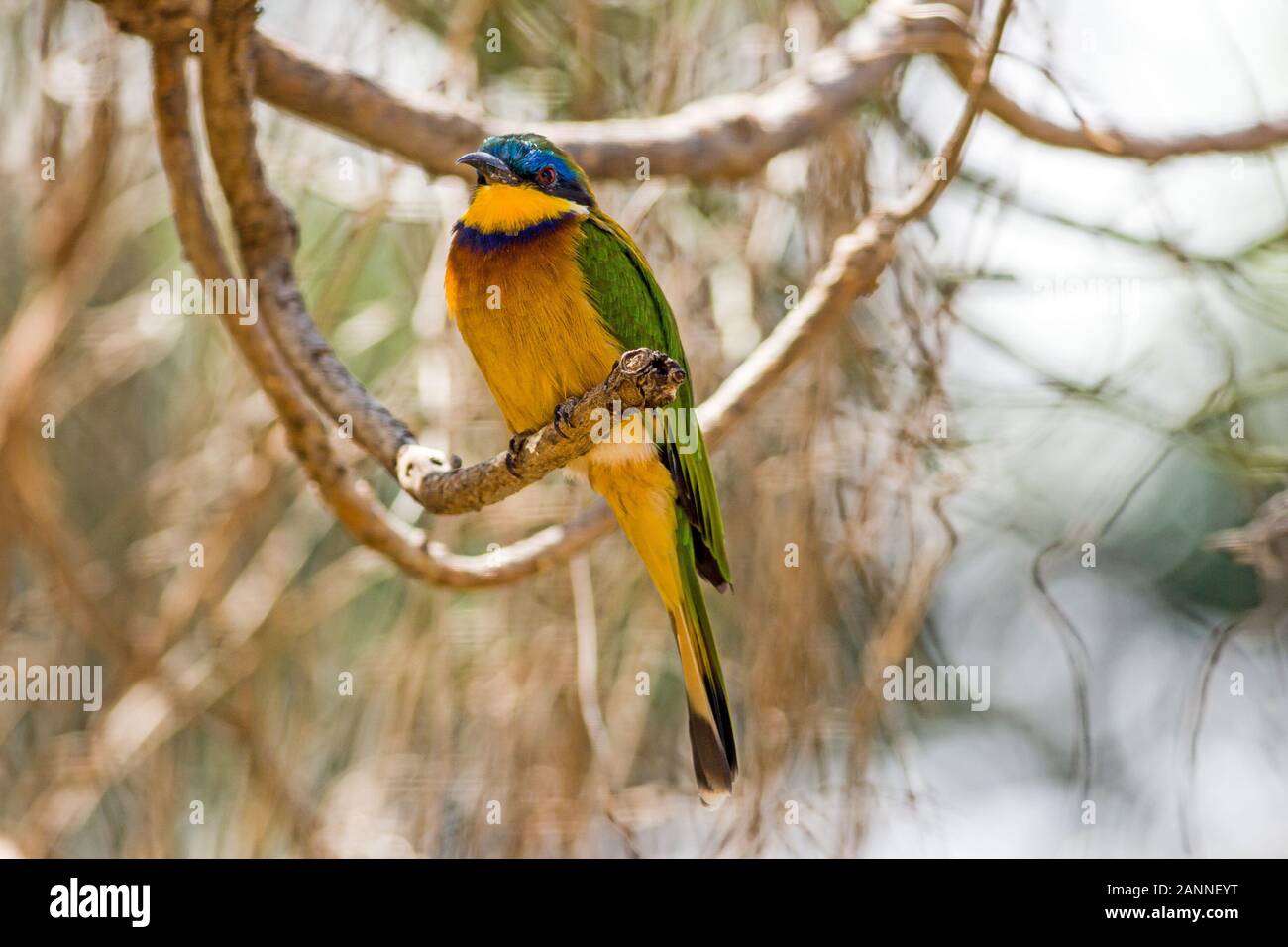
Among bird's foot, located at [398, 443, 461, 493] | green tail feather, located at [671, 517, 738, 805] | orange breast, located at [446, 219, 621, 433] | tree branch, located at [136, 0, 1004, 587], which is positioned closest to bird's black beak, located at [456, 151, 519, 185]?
orange breast, located at [446, 219, 621, 433]

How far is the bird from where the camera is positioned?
118 inches

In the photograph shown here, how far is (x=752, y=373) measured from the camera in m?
3.04

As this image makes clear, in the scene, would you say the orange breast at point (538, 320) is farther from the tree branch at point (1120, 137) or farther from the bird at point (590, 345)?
the tree branch at point (1120, 137)

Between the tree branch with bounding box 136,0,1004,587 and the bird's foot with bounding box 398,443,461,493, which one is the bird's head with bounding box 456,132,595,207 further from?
the bird's foot with bounding box 398,443,461,493

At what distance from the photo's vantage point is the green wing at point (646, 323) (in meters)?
3.01

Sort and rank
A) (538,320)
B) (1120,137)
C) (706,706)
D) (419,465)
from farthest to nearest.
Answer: (1120,137) → (706,706) → (538,320) → (419,465)

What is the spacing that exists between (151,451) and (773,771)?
101 inches

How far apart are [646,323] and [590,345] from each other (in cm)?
18

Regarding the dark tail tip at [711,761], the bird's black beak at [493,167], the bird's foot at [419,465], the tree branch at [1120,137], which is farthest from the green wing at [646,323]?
the tree branch at [1120,137]

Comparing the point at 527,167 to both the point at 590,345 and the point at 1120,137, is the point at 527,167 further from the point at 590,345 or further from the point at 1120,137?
the point at 1120,137

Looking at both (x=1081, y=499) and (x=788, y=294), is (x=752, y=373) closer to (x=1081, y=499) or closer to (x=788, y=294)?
(x=788, y=294)

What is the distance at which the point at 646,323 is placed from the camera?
309cm

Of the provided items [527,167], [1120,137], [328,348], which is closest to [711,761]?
[328,348]

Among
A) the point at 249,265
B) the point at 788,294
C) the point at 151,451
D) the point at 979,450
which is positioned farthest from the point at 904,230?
the point at 151,451
